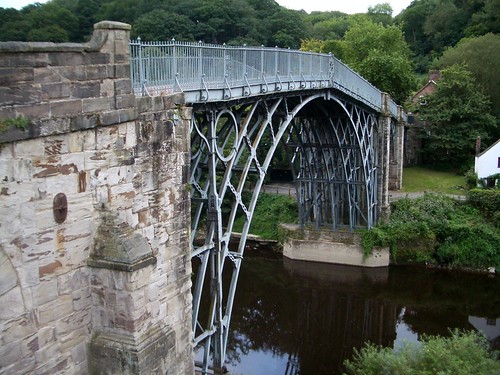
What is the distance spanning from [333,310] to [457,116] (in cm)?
1917

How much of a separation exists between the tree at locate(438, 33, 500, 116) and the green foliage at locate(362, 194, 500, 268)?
13.9 meters

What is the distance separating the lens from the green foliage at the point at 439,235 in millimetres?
29281

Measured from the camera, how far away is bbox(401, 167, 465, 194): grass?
118ft

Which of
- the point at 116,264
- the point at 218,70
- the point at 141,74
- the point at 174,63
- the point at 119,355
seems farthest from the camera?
the point at 218,70

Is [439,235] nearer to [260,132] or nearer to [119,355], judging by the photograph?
[260,132]

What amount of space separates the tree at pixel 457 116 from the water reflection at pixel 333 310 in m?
13.0

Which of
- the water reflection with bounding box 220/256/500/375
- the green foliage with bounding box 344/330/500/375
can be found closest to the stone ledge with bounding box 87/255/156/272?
the green foliage with bounding box 344/330/500/375

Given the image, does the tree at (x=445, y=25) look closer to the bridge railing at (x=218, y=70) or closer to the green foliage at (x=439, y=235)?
the green foliage at (x=439, y=235)

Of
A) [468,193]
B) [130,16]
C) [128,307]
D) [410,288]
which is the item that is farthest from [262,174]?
[130,16]

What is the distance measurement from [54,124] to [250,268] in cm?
2486

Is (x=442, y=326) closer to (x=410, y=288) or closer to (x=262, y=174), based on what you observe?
(x=410, y=288)

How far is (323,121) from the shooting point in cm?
2653

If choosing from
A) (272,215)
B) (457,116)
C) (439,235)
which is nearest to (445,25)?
(457,116)

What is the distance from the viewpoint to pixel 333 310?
2655 cm
